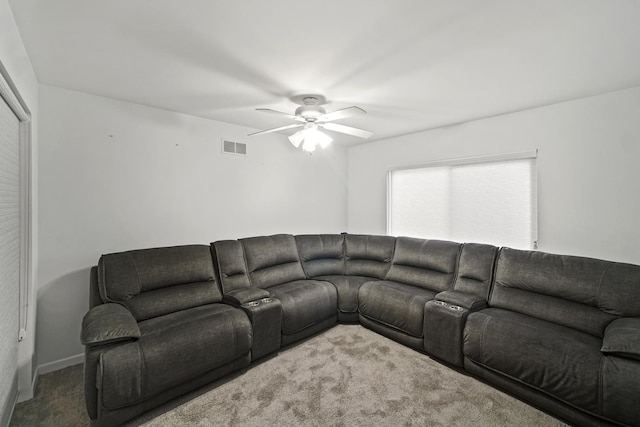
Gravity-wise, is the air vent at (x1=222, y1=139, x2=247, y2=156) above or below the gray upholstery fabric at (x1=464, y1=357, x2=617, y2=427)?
above

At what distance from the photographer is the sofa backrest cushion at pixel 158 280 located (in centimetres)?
224

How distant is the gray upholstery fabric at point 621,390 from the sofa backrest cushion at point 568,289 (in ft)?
1.64

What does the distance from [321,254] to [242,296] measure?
4.84 ft

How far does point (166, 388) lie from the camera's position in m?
1.88

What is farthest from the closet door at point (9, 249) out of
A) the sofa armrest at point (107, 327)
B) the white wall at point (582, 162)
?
the white wall at point (582, 162)

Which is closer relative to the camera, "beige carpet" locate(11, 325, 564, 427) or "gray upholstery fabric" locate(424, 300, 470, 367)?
"beige carpet" locate(11, 325, 564, 427)

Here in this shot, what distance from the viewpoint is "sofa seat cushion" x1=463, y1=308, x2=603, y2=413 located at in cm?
171

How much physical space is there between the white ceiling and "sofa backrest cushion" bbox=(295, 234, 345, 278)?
1.87 m

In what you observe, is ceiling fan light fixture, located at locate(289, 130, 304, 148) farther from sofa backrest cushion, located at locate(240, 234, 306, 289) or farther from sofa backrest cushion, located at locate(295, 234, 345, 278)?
sofa backrest cushion, located at locate(295, 234, 345, 278)

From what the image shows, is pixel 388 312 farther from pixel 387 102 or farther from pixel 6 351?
pixel 6 351

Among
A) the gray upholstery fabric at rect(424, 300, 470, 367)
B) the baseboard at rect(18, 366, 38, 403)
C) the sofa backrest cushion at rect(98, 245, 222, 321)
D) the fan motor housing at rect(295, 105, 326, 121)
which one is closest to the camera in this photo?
the baseboard at rect(18, 366, 38, 403)

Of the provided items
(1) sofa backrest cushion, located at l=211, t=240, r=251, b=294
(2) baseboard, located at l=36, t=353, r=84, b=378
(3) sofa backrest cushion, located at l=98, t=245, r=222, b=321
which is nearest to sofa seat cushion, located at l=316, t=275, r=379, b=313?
(1) sofa backrest cushion, located at l=211, t=240, r=251, b=294

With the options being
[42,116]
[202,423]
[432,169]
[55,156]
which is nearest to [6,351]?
[202,423]

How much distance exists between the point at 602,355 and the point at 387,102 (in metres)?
2.52
